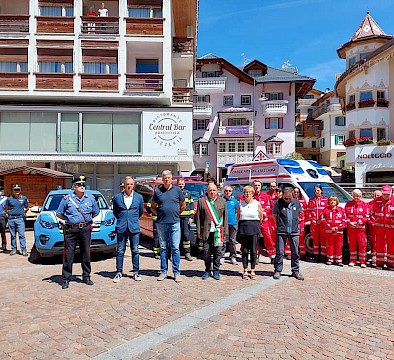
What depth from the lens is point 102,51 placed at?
76.7ft

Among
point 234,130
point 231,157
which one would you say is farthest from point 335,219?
point 234,130

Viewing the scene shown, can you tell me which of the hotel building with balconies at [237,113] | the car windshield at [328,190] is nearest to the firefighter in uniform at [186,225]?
the car windshield at [328,190]

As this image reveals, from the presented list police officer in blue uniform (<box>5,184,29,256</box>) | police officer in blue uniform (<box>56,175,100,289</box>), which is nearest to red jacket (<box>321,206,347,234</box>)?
police officer in blue uniform (<box>56,175,100,289</box>)

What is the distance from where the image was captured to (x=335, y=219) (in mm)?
9062

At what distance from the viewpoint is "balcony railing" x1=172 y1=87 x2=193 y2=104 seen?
24.4m

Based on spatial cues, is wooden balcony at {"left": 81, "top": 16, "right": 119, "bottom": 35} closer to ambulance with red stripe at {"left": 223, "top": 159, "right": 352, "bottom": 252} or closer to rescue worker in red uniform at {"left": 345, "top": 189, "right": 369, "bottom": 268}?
ambulance with red stripe at {"left": 223, "top": 159, "right": 352, "bottom": 252}

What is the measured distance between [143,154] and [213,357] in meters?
19.4

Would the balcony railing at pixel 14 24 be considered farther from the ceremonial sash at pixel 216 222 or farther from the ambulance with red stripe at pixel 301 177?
the ceremonial sash at pixel 216 222

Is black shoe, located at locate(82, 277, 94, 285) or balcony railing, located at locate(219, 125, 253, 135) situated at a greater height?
balcony railing, located at locate(219, 125, 253, 135)

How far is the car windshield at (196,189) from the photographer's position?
36.0 ft

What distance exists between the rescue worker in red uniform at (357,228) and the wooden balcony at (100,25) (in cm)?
1928

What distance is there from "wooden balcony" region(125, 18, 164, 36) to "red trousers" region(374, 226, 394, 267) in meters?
19.0

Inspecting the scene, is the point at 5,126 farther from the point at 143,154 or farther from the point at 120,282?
the point at 120,282

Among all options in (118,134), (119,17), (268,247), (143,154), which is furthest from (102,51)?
(268,247)
